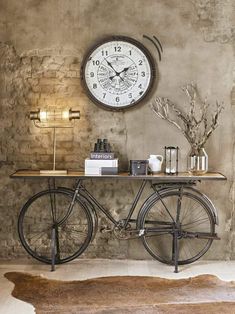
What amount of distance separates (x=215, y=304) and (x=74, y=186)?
184 cm

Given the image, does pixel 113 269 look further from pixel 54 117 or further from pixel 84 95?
pixel 84 95

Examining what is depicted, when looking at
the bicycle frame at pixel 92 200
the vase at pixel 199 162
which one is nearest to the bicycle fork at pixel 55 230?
the bicycle frame at pixel 92 200

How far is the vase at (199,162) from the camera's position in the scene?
195 inches

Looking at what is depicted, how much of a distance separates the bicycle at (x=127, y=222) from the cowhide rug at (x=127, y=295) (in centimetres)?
50

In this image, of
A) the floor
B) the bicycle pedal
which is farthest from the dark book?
the floor

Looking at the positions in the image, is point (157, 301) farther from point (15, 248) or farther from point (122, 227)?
point (15, 248)

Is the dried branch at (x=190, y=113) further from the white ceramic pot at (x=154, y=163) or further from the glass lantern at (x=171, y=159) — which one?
the white ceramic pot at (x=154, y=163)

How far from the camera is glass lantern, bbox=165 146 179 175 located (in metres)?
5.03

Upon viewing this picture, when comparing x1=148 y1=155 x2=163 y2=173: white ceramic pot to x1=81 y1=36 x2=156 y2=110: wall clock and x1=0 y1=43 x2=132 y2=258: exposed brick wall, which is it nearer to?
x1=0 y1=43 x2=132 y2=258: exposed brick wall

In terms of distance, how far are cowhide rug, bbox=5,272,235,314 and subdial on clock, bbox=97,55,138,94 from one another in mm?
1798

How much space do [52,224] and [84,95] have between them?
130cm

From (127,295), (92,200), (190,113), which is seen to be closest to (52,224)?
(92,200)

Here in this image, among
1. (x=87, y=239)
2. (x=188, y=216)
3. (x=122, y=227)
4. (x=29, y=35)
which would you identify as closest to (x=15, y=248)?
(x=87, y=239)

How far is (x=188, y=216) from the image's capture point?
5254mm
